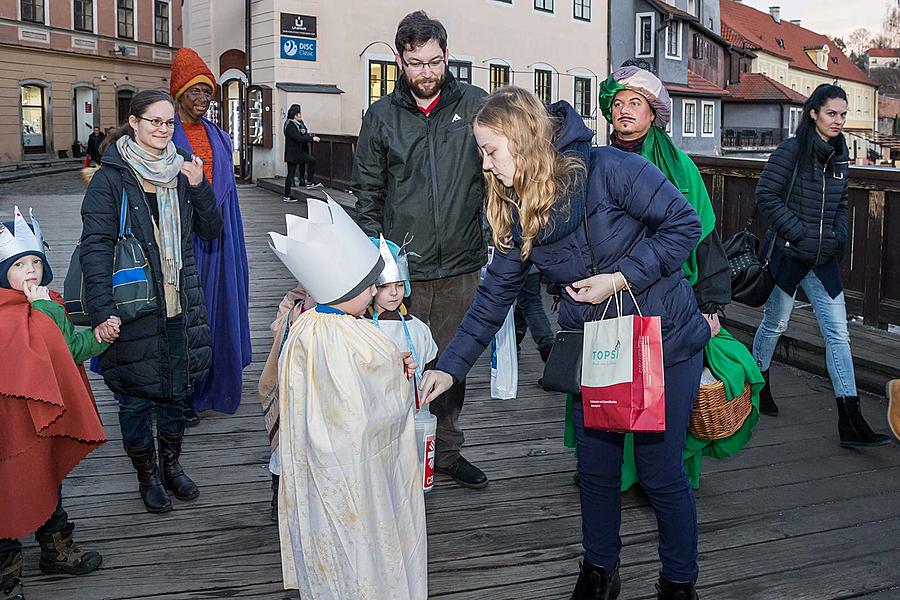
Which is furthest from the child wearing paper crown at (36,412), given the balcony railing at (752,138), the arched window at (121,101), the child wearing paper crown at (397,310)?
the balcony railing at (752,138)

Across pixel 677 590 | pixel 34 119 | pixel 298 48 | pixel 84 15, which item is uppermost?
pixel 84 15

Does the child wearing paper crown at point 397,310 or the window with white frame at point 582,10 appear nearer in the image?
the child wearing paper crown at point 397,310

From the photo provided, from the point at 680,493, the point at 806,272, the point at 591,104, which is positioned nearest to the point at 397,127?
the point at 680,493

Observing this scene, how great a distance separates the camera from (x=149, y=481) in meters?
4.12

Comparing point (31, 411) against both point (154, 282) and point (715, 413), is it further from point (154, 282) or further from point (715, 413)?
point (715, 413)

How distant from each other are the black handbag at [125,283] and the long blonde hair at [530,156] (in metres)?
1.74

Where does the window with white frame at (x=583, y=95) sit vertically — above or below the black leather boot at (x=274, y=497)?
above

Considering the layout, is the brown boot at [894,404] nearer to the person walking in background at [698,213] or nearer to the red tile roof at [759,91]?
the person walking in background at [698,213]

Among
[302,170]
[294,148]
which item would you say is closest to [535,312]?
[294,148]

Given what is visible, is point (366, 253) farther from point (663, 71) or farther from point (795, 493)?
point (663, 71)

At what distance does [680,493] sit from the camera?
3018mm

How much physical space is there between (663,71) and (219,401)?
33.4 meters

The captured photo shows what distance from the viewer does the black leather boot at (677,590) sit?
304 centimetres

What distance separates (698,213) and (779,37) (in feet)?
241
